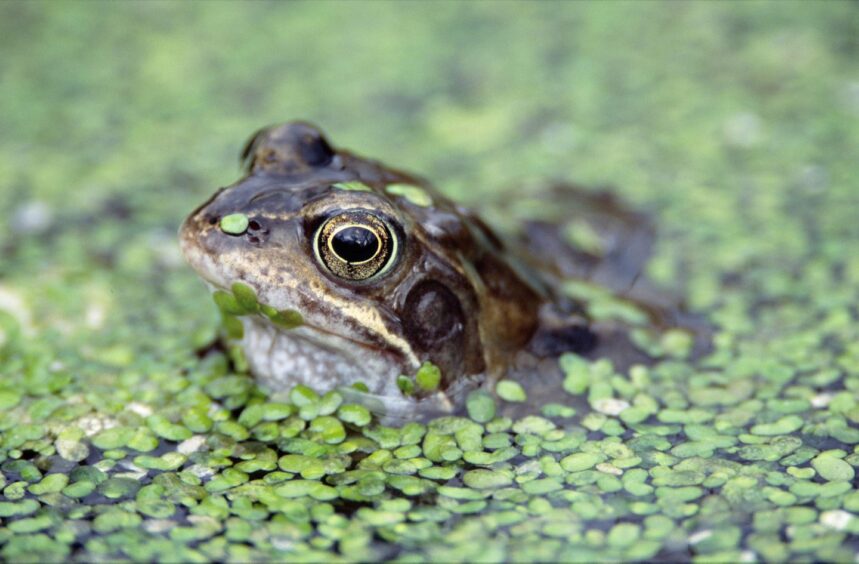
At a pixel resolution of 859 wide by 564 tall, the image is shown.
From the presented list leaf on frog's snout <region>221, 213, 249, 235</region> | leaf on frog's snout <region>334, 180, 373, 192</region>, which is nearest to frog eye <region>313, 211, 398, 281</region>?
leaf on frog's snout <region>334, 180, 373, 192</region>

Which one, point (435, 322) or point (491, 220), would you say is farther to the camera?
point (491, 220)

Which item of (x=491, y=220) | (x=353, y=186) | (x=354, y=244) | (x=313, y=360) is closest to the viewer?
(x=354, y=244)

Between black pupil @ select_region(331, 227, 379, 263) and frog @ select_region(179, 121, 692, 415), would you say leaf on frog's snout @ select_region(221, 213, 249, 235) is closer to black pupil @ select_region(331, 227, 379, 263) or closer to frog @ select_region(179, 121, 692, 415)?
frog @ select_region(179, 121, 692, 415)

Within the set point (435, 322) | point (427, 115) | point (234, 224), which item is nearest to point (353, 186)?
point (234, 224)

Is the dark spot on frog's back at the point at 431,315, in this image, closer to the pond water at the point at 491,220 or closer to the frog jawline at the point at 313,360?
the frog jawline at the point at 313,360

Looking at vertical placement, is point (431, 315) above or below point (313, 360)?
above

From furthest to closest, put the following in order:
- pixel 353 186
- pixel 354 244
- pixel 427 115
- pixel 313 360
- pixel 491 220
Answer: pixel 427 115 < pixel 491 220 < pixel 313 360 < pixel 353 186 < pixel 354 244

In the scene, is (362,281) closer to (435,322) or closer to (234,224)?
(435,322)

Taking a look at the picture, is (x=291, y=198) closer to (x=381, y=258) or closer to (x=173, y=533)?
(x=381, y=258)

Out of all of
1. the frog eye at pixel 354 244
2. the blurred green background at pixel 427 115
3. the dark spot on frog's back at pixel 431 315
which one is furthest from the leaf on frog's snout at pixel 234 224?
the blurred green background at pixel 427 115
